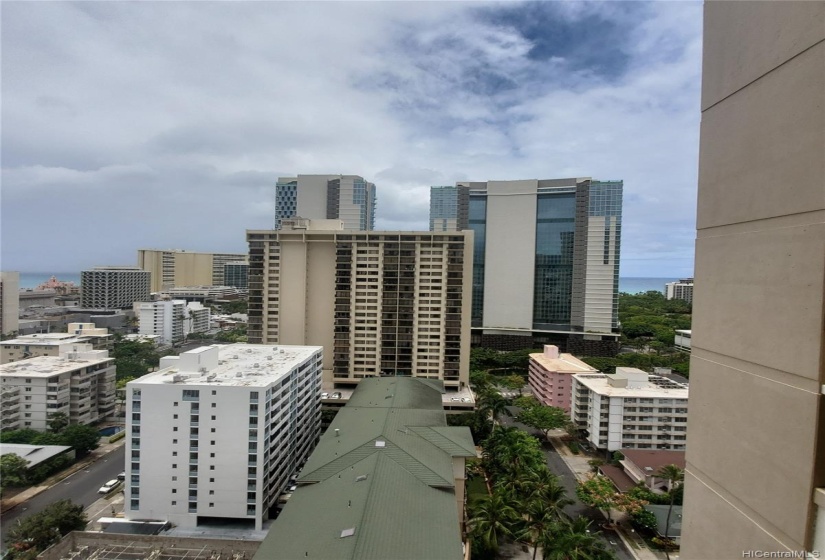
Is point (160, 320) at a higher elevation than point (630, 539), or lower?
higher

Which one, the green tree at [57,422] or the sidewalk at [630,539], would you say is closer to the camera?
the sidewalk at [630,539]

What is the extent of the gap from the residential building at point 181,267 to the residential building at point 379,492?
311 feet

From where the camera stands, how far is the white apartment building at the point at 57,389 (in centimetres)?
2694

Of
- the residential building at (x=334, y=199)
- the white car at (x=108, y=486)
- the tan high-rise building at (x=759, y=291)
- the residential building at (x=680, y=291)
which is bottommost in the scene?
the white car at (x=108, y=486)

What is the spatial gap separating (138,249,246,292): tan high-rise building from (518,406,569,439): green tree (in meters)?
97.3

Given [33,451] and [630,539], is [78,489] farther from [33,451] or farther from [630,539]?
[630,539]

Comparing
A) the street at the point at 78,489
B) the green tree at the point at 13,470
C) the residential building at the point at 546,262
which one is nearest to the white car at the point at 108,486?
the street at the point at 78,489

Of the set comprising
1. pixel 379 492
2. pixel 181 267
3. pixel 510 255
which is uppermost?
pixel 510 255

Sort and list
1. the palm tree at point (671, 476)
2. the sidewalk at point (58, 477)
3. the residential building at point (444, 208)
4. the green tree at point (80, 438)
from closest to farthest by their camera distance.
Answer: the palm tree at point (671, 476)
the sidewalk at point (58, 477)
the green tree at point (80, 438)
the residential building at point (444, 208)

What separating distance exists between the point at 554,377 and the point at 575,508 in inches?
513

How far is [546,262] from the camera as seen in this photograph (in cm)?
4984

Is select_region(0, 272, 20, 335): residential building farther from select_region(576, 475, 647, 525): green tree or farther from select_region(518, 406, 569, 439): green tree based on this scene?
select_region(576, 475, 647, 525): green tree

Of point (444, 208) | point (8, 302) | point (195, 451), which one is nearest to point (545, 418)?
point (195, 451)

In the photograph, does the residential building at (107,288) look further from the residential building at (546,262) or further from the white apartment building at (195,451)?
the white apartment building at (195,451)
